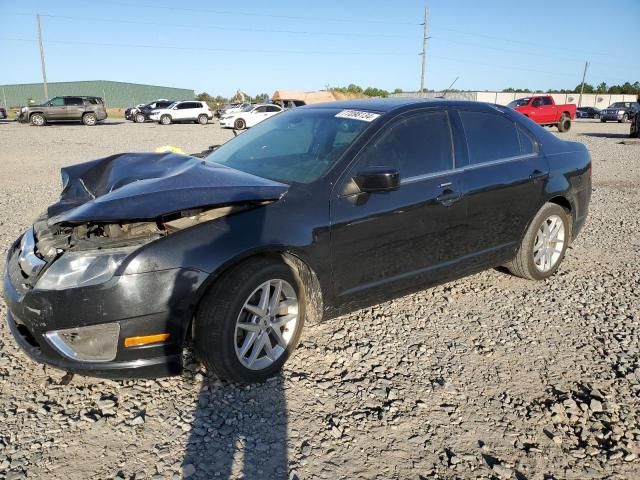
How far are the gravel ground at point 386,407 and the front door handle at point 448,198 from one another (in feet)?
2.95

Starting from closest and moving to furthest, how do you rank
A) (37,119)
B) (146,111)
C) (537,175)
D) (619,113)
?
1. (537,175)
2. (37,119)
3. (146,111)
4. (619,113)

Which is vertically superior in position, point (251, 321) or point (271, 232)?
point (271, 232)

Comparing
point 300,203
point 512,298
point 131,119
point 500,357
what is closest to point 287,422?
point 300,203

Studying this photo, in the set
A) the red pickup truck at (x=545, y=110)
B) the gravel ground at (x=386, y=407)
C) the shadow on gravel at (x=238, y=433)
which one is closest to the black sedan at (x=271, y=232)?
the shadow on gravel at (x=238, y=433)

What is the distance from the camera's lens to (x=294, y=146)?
365 centimetres

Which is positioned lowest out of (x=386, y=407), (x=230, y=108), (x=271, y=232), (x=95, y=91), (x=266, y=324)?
(x=386, y=407)

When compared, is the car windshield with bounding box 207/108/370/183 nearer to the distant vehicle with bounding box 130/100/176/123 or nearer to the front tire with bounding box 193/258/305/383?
the front tire with bounding box 193/258/305/383

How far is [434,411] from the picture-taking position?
2627 mm

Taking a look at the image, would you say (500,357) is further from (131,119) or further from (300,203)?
(131,119)

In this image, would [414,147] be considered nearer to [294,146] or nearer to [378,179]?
[378,179]

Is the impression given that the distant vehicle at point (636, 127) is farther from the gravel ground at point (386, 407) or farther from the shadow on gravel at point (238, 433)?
the shadow on gravel at point (238, 433)

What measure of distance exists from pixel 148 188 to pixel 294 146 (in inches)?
48.3

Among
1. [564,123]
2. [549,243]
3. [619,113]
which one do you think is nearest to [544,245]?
[549,243]

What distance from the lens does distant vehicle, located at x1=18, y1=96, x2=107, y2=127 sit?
2784 cm
